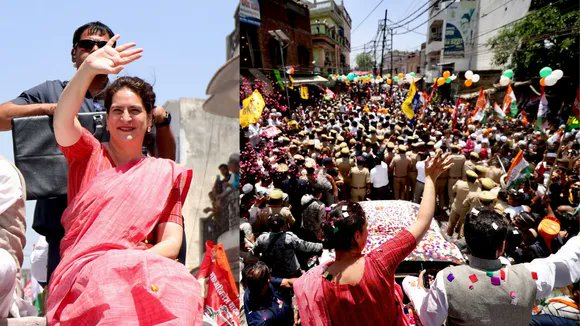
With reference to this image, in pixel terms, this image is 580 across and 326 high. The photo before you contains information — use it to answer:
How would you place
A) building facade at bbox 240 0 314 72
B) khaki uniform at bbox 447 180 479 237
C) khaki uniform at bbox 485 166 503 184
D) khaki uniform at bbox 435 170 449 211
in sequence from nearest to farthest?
khaki uniform at bbox 447 180 479 237 < khaki uniform at bbox 485 166 503 184 < khaki uniform at bbox 435 170 449 211 < building facade at bbox 240 0 314 72

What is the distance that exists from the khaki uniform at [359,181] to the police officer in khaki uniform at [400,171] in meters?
0.80

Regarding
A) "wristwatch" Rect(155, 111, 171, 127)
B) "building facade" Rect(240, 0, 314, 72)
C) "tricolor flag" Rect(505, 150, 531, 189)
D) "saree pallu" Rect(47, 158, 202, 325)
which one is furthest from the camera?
"building facade" Rect(240, 0, 314, 72)

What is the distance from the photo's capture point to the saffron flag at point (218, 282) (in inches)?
74.7

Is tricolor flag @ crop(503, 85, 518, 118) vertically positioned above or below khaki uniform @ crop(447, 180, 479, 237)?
above

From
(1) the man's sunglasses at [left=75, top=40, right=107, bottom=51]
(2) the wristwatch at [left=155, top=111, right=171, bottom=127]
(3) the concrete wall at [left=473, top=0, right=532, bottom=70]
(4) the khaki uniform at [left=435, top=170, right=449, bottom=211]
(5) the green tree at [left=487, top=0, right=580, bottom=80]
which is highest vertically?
(3) the concrete wall at [left=473, top=0, right=532, bottom=70]

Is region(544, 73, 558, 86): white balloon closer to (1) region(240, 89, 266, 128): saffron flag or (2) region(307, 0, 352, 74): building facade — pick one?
(1) region(240, 89, 266, 128): saffron flag

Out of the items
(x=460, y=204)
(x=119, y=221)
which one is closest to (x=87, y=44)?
(x=119, y=221)

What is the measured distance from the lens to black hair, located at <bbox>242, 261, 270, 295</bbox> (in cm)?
275

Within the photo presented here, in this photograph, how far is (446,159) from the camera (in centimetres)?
184

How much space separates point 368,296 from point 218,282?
70cm

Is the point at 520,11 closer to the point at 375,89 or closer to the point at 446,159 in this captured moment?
the point at 375,89

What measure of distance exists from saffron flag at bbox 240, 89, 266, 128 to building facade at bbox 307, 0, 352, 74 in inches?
938

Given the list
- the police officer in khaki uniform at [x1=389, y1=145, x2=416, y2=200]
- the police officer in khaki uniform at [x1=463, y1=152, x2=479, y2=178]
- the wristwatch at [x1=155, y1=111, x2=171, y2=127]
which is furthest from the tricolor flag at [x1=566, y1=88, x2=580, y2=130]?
the wristwatch at [x1=155, y1=111, x2=171, y2=127]

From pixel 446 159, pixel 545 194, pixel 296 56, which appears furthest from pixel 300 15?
pixel 446 159
